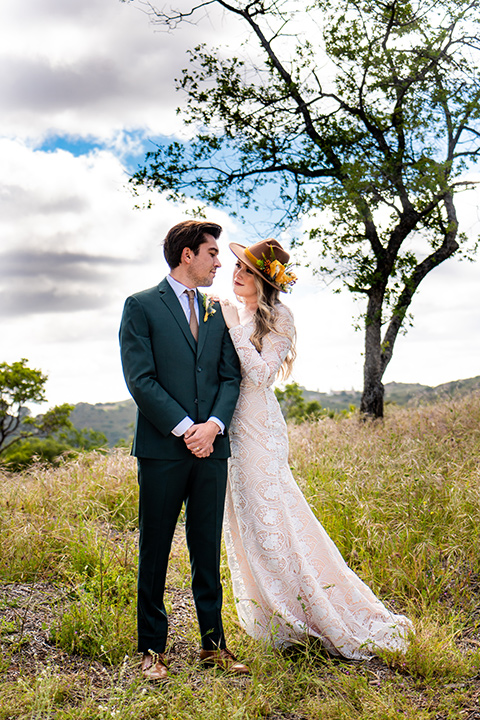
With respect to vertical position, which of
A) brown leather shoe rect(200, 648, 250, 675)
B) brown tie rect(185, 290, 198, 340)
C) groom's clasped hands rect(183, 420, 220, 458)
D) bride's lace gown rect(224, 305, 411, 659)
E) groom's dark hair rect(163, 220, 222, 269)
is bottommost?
brown leather shoe rect(200, 648, 250, 675)

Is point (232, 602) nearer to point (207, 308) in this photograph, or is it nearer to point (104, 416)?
point (207, 308)

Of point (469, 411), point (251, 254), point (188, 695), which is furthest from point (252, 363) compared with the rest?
point (469, 411)

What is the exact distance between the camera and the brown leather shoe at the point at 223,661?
349cm

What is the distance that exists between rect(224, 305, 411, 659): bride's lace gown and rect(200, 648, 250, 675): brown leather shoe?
267 mm

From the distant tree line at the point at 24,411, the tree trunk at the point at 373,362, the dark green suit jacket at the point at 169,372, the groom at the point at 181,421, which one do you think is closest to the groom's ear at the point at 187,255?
the groom at the point at 181,421

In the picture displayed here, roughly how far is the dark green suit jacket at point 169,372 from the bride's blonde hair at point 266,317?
287 millimetres

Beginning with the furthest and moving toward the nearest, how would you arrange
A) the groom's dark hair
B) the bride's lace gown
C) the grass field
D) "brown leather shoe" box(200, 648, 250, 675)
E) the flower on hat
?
the flower on hat, the bride's lace gown, the groom's dark hair, "brown leather shoe" box(200, 648, 250, 675), the grass field

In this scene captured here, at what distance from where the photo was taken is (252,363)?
3695 mm

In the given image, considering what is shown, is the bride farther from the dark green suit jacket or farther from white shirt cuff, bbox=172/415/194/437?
white shirt cuff, bbox=172/415/194/437

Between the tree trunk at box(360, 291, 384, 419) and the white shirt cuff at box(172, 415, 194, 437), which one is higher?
the tree trunk at box(360, 291, 384, 419)

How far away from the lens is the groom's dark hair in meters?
3.61

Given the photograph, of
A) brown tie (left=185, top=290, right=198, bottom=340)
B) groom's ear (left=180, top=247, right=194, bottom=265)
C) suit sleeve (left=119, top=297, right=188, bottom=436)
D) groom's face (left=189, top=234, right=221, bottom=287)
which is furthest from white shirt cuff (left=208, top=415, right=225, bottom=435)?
groom's ear (left=180, top=247, right=194, bottom=265)

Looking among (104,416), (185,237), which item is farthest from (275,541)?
(104,416)

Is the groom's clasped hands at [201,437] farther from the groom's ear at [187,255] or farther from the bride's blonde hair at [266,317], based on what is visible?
the groom's ear at [187,255]
